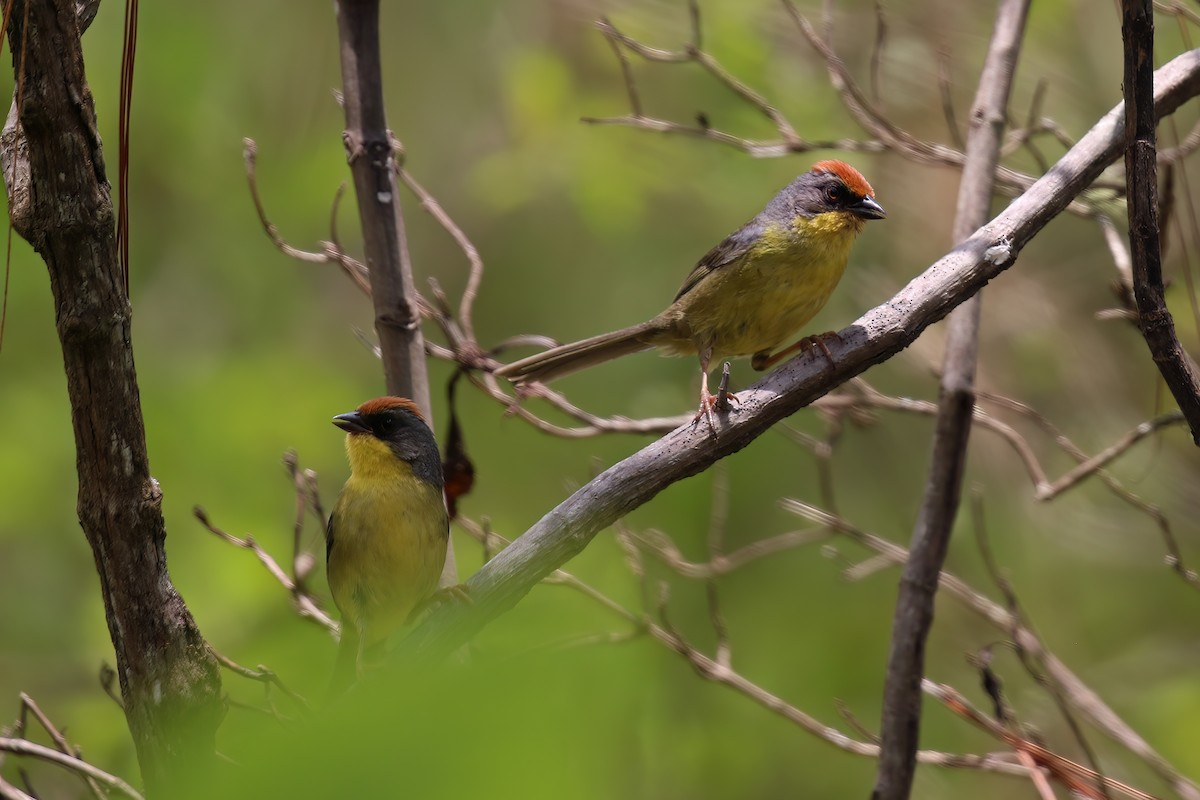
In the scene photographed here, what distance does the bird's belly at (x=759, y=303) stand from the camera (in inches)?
159

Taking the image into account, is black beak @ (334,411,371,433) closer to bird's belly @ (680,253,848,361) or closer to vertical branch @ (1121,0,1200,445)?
bird's belly @ (680,253,848,361)

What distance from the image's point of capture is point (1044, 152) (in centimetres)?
677

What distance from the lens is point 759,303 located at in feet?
13.2

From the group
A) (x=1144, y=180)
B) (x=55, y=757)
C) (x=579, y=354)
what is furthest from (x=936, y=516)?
(x=55, y=757)

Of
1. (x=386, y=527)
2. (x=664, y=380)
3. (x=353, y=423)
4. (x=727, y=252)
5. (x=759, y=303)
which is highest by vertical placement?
(x=664, y=380)

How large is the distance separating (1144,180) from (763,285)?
1723mm

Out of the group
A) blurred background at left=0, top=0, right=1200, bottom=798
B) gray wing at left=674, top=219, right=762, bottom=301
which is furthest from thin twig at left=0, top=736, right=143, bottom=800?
gray wing at left=674, top=219, right=762, bottom=301

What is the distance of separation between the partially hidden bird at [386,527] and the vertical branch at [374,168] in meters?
0.38

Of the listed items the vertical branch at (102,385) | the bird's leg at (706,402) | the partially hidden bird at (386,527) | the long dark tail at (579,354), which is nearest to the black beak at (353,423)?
the partially hidden bird at (386,527)

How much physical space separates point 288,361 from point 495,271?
7.75ft

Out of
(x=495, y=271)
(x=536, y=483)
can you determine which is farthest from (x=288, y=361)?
(x=495, y=271)

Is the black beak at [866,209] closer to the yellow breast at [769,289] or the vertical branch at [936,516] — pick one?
the yellow breast at [769,289]

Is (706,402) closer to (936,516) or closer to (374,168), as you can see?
(936,516)

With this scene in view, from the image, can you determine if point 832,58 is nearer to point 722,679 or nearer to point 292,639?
point 722,679
